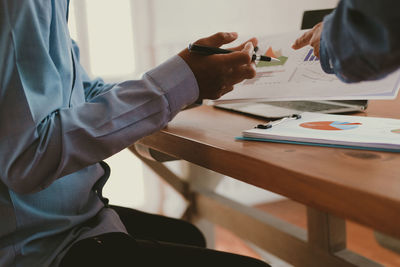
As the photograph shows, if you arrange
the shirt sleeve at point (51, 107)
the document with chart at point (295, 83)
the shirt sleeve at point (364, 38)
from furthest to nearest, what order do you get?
the document with chart at point (295, 83) < the shirt sleeve at point (51, 107) < the shirt sleeve at point (364, 38)

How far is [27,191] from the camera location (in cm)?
59

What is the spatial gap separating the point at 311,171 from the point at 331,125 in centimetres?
22

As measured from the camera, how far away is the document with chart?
0.82 meters

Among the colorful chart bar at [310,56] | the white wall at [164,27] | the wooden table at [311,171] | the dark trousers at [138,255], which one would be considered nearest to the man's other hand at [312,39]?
the colorful chart bar at [310,56]

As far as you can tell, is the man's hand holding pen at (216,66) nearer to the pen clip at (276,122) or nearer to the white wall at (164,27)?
the pen clip at (276,122)

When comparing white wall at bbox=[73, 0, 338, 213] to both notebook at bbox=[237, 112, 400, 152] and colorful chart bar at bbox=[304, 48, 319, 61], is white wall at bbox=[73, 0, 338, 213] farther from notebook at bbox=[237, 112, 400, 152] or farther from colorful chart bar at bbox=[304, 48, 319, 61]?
notebook at bbox=[237, 112, 400, 152]

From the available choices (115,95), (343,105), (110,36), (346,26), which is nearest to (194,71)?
(115,95)

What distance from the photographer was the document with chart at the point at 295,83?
82cm

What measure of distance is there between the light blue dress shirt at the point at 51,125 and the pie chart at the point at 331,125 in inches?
7.5

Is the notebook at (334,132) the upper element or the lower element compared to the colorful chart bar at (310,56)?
lower

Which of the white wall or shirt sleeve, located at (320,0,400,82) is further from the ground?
shirt sleeve, located at (320,0,400,82)

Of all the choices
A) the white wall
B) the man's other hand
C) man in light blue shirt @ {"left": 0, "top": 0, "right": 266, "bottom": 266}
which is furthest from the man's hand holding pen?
the white wall

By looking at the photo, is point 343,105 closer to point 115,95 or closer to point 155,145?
point 155,145

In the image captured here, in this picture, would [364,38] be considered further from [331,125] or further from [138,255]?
[138,255]
